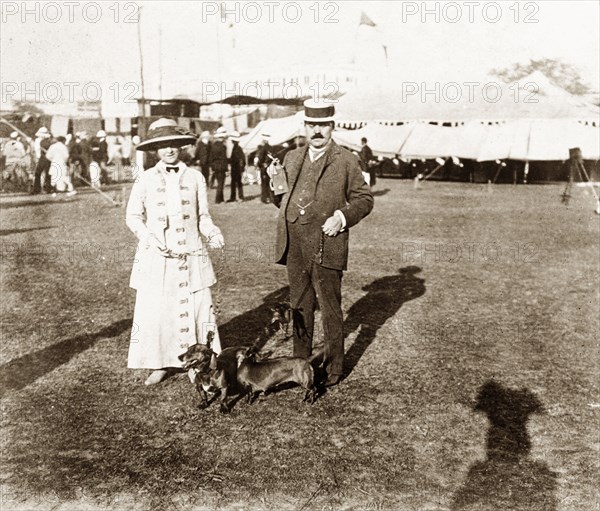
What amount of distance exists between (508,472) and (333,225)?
2.08m

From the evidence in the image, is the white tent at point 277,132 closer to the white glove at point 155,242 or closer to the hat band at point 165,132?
the hat band at point 165,132

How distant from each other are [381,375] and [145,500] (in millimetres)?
2654

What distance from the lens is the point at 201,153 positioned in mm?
21891

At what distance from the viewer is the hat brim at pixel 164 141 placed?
510cm

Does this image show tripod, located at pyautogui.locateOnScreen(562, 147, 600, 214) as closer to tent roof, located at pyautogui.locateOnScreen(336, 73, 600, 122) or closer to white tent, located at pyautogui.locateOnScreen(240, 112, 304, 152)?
tent roof, located at pyautogui.locateOnScreen(336, 73, 600, 122)

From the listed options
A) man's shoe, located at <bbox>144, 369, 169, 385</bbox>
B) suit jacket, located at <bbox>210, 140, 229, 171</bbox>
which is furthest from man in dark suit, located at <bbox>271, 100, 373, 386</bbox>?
suit jacket, located at <bbox>210, 140, 229, 171</bbox>

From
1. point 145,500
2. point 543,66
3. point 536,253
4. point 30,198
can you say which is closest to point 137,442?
point 145,500

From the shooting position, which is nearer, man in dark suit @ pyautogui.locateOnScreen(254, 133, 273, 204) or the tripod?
man in dark suit @ pyautogui.locateOnScreen(254, 133, 273, 204)

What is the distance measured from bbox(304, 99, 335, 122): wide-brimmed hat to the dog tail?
1863 mm

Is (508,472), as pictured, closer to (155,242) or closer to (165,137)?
(155,242)

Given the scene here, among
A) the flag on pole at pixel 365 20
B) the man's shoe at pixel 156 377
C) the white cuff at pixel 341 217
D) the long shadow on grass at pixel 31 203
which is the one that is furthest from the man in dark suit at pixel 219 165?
the flag on pole at pixel 365 20

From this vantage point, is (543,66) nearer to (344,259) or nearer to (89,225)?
(89,225)

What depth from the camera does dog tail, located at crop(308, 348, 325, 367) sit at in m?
5.27

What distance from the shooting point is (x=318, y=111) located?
4918 mm
